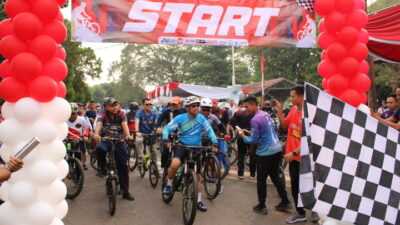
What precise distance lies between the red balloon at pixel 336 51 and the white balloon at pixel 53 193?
3.34 m

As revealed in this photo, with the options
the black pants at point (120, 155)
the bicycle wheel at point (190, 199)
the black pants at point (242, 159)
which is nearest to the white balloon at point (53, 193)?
the bicycle wheel at point (190, 199)

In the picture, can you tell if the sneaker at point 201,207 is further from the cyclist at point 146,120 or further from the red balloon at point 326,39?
the cyclist at point 146,120

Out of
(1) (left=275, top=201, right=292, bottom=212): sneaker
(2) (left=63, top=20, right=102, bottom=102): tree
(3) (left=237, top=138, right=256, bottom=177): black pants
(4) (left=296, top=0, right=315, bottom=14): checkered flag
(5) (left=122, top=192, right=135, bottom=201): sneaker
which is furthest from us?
(2) (left=63, top=20, right=102, bottom=102): tree

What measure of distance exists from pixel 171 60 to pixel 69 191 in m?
62.0

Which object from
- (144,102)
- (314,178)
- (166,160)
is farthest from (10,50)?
(144,102)

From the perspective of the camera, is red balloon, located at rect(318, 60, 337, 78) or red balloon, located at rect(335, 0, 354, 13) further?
red balloon, located at rect(318, 60, 337, 78)

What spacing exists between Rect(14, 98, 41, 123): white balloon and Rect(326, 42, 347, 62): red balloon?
3.28 metres

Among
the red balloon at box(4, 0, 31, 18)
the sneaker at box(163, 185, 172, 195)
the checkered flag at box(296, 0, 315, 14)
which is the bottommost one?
the sneaker at box(163, 185, 172, 195)

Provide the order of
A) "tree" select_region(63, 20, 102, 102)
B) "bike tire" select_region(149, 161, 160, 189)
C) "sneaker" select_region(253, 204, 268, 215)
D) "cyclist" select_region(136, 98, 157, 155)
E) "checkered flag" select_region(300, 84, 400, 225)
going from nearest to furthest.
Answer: "checkered flag" select_region(300, 84, 400, 225), "sneaker" select_region(253, 204, 268, 215), "bike tire" select_region(149, 161, 160, 189), "cyclist" select_region(136, 98, 157, 155), "tree" select_region(63, 20, 102, 102)

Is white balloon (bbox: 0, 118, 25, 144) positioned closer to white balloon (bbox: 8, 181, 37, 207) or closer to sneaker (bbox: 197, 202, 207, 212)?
white balloon (bbox: 8, 181, 37, 207)

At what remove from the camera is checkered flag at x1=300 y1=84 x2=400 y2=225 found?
373 centimetres

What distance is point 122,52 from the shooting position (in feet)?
241

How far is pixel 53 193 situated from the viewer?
4840 mm

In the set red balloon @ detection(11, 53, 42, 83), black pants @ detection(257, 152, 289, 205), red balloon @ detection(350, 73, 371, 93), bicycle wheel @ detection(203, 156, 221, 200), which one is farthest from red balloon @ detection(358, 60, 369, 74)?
red balloon @ detection(11, 53, 42, 83)
